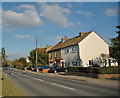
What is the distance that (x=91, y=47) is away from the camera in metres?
36.8

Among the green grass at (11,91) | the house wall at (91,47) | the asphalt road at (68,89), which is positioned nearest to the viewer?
the green grass at (11,91)

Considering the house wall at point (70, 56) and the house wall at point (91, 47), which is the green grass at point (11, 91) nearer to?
the house wall at point (70, 56)

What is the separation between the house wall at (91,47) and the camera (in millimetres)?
35188

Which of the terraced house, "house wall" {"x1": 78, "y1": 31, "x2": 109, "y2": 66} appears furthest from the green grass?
"house wall" {"x1": 78, "y1": 31, "x2": 109, "y2": 66}

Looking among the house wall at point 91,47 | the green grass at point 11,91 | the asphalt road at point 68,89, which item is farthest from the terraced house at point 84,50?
the green grass at point 11,91

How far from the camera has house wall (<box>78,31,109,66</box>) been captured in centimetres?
3519

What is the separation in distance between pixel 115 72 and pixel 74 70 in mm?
8068

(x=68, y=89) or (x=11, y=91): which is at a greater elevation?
(x=11, y=91)

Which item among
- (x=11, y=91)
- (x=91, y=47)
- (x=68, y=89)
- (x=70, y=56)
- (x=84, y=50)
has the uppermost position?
(x=91, y=47)

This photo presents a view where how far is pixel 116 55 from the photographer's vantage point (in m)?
22.2

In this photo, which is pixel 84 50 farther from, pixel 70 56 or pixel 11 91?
pixel 11 91

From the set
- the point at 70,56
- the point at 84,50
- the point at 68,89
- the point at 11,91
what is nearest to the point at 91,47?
the point at 84,50

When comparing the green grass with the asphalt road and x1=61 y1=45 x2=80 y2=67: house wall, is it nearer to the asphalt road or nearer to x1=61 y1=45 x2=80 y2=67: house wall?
the asphalt road

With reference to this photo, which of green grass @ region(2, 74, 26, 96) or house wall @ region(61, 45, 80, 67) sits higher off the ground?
house wall @ region(61, 45, 80, 67)
